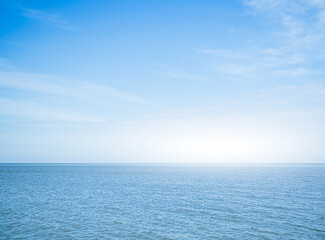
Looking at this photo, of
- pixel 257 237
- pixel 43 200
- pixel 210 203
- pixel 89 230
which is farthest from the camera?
pixel 43 200

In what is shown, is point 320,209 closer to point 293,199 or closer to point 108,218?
point 293,199

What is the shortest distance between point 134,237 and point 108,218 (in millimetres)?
7991

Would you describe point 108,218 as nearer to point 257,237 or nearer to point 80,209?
point 80,209

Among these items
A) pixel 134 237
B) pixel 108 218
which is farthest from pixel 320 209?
pixel 108 218

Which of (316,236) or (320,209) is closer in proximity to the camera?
(316,236)

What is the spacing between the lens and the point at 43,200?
138ft

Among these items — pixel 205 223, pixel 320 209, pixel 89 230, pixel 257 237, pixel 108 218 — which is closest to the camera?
pixel 257 237

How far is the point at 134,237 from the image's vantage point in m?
23.1

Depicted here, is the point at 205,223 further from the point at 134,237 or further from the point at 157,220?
the point at 134,237

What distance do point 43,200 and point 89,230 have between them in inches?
855

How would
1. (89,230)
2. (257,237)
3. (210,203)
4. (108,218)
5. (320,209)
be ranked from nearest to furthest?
(257,237), (89,230), (108,218), (320,209), (210,203)

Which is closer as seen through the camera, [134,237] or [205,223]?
[134,237]

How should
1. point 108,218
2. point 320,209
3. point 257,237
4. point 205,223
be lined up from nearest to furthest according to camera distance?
point 257,237 < point 205,223 < point 108,218 < point 320,209

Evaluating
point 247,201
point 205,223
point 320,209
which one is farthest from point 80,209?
point 320,209
